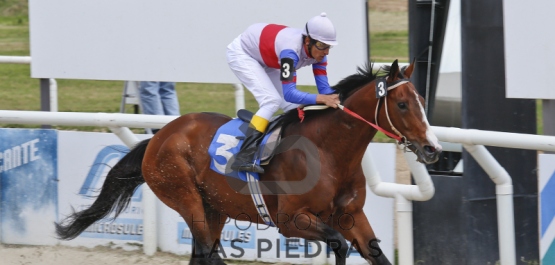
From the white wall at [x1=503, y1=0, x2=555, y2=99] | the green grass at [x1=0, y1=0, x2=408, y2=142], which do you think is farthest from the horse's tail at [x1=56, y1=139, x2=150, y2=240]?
the green grass at [x1=0, y1=0, x2=408, y2=142]

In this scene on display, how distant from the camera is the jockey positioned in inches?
174

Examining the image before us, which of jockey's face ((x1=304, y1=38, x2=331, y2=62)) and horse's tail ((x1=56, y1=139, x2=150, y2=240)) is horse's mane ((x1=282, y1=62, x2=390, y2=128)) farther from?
horse's tail ((x1=56, y1=139, x2=150, y2=240))

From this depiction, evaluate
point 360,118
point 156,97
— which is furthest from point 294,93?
point 156,97

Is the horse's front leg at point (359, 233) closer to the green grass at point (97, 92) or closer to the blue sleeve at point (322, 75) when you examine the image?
the blue sleeve at point (322, 75)

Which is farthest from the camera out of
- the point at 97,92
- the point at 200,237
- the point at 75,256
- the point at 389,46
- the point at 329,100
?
the point at 389,46

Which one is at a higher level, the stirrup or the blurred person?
the blurred person

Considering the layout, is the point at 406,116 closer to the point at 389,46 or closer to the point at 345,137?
the point at 345,137

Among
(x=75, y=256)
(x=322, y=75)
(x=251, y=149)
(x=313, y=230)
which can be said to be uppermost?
(x=322, y=75)

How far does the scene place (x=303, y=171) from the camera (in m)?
4.46

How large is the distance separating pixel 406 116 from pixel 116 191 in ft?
6.72

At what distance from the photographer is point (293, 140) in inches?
180

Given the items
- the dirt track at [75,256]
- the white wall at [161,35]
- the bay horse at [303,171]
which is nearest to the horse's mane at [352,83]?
the bay horse at [303,171]

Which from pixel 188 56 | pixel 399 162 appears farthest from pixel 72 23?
pixel 399 162

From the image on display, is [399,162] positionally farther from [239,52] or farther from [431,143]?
[431,143]
